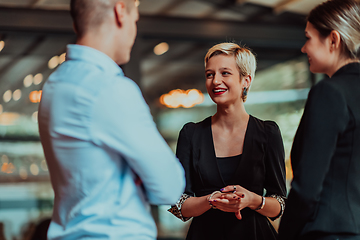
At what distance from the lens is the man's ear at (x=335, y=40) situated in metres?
1.31

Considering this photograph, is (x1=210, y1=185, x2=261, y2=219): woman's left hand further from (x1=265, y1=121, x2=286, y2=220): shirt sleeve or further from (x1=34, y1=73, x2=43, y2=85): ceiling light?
(x1=34, y1=73, x2=43, y2=85): ceiling light

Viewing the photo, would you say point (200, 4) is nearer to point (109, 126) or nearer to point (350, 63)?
point (350, 63)

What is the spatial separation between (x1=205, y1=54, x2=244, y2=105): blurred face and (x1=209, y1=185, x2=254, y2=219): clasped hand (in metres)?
0.47

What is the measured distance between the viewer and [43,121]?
1158mm

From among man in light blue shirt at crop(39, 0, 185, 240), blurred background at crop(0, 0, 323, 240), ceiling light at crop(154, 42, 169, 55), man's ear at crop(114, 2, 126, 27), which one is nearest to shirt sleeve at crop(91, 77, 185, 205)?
man in light blue shirt at crop(39, 0, 185, 240)

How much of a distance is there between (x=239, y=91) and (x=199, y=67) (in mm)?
3587

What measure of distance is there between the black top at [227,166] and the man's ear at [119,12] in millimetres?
936

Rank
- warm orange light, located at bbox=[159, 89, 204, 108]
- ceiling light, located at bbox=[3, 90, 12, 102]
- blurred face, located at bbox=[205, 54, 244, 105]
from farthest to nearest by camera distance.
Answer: warm orange light, located at bbox=[159, 89, 204, 108], ceiling light, located at bbox=[3, 90, 12, 102], blurred face, located at bbox=[205, 54, 244, 105]

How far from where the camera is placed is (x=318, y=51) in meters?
1.36

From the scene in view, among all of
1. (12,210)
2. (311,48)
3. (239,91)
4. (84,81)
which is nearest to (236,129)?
(239,91)

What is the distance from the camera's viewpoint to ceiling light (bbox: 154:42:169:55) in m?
5.13

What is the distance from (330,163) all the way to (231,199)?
49cm

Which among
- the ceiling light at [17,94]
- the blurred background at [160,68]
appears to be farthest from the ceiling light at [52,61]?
the ceiling light at [17,94]

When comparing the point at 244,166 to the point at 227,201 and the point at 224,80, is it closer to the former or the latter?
the point at 227,201
